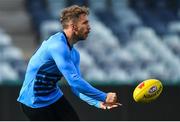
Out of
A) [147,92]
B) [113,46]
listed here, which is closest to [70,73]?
[147,92]

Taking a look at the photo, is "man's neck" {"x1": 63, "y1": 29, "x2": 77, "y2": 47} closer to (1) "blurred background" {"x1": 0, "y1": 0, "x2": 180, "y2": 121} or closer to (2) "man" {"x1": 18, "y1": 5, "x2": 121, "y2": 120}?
(2) "man" {"x1": 18, "y1": 5, "x2": 121, "y2": 120}

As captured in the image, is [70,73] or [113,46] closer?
[70,73]

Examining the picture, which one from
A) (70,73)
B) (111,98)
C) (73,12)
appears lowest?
(111,98)

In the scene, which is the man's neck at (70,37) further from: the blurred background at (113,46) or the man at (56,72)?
the blurred background at (113,46)

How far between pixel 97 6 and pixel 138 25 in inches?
29.9

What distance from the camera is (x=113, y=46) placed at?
1229 centimetres

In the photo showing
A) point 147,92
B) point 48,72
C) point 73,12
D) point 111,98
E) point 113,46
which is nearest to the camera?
point 111,98

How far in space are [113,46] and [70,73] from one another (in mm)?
5797

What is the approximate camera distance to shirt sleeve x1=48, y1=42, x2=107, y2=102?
21.4ft

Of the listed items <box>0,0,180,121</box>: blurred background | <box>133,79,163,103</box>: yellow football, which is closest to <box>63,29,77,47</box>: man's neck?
<box>133,79,163,103</box>: yellow football

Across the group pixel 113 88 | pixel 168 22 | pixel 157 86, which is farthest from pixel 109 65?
pixel 157 86

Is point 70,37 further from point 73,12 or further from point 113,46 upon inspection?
point 113,46

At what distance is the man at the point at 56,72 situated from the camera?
659 cm

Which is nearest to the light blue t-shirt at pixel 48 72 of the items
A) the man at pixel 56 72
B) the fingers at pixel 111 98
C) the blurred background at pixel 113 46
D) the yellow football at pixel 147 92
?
the man at pixel 56 72
